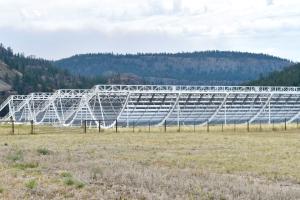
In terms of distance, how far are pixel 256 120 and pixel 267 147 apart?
214 ft

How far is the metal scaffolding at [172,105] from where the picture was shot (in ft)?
283

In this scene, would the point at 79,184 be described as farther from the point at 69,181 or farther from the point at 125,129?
the point at 125,129

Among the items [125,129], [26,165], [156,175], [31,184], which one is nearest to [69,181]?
[31,184]

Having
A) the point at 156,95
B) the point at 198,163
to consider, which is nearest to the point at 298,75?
the point at 156,95

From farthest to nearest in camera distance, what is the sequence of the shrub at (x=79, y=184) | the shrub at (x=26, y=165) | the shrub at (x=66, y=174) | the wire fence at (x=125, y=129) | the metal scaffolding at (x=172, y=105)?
1. the metal scaffolding at (x=172, y=105)
2. the wire fence at (x=125, y=129)
3. the shrub at (x=26, y=165)
4. the shrub at (x=66, y=174)
5. the shrub at (x=79, y=184)

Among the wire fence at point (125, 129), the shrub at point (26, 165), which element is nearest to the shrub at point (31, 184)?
the shrub at point (26, 165)

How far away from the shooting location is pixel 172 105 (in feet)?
307

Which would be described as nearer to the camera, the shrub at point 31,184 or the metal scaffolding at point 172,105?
the shrub at point 31,184

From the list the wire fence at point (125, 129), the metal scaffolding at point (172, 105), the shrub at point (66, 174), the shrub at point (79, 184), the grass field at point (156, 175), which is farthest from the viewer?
the metal scaffolding at point (172, 105)

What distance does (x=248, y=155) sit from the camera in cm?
3148

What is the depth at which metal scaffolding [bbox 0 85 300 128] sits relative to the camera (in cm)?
8638

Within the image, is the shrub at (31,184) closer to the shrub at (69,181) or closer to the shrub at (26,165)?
the shrub at (69,181)

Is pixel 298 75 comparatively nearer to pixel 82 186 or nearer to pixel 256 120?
pixel 256 120

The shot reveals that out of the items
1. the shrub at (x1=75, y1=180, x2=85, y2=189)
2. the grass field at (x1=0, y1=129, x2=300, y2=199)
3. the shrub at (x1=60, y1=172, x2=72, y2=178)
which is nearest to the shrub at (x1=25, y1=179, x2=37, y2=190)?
the grass field at (x1=0, y1=129, x2=300, y2=199)
